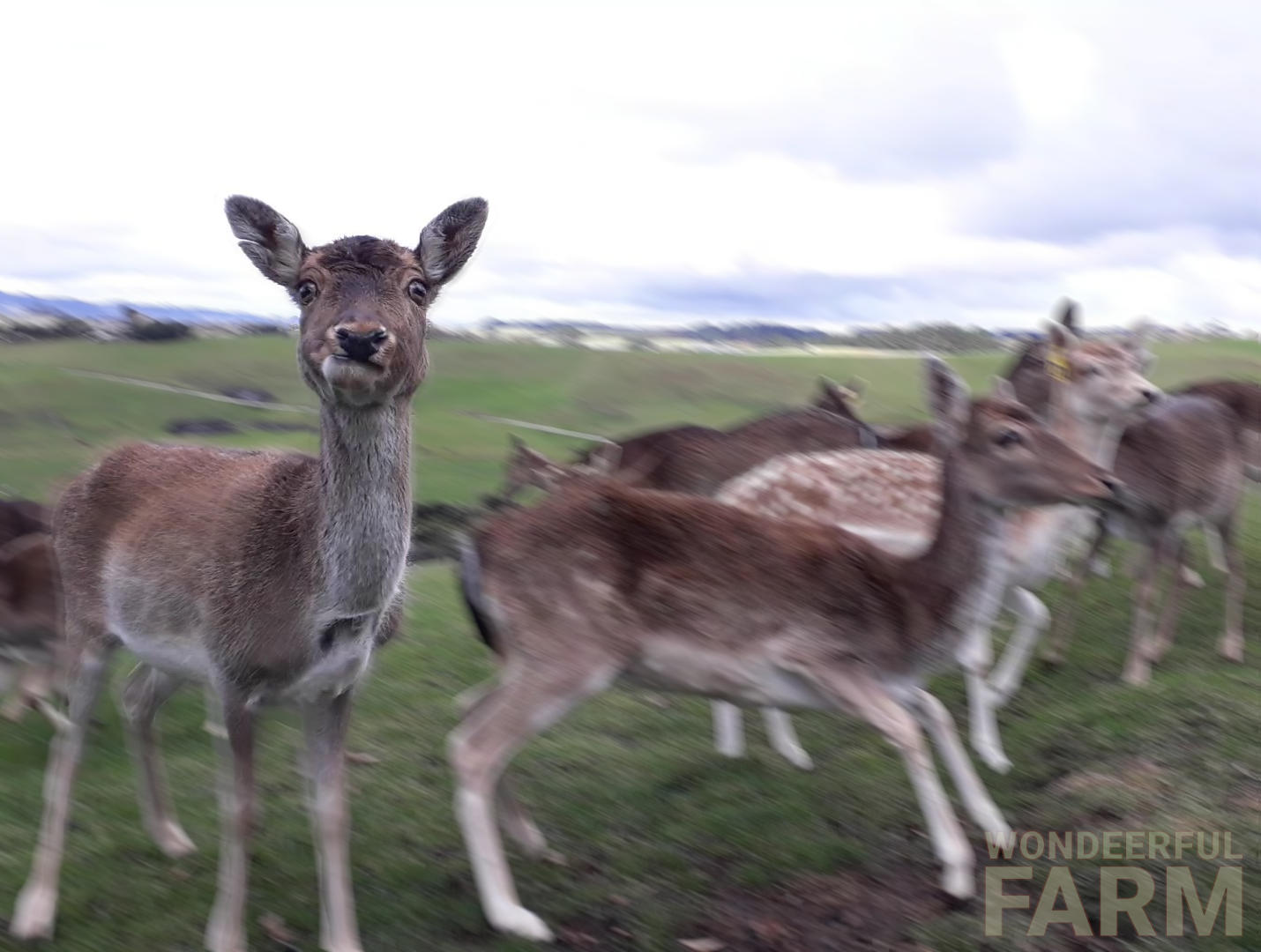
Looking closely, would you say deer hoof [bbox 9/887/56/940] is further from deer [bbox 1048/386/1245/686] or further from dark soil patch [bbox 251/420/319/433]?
dark soil patch [bbox 251/420/319/433]

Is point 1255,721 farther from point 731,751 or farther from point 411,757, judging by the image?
point 411,757

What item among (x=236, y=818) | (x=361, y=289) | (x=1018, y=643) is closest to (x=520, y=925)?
(x=236, y=818)

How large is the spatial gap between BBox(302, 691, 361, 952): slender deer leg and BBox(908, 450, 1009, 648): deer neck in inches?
112

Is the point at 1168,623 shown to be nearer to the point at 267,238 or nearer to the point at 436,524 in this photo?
the point at 267,238

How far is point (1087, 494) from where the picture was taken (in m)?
6.57

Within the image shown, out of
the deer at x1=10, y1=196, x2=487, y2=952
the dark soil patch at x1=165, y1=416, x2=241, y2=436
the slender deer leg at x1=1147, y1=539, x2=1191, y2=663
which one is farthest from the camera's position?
the dark soil patch at x1=165, y1=416, x2=241, y2=436

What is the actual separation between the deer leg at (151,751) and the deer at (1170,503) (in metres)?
6.27

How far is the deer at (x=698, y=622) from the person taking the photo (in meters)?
5.77

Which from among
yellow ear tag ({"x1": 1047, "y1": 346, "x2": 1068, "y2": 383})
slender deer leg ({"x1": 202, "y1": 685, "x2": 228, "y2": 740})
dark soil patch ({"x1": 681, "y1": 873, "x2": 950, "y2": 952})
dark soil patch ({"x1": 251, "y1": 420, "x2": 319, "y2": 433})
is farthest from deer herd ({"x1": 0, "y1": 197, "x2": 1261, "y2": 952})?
dark soil patch ({"x1": 251, "y1": 420, "x2": 319, "y2": 433})

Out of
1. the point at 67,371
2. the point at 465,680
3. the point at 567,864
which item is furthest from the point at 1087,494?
the point at 67,371

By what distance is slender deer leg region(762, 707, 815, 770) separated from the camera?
7648 mm

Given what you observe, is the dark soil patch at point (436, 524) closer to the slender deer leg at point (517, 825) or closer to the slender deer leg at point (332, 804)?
the slender deer leg at point (517, 825)

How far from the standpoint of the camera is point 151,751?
6.57 m

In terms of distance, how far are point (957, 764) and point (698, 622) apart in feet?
4.84
